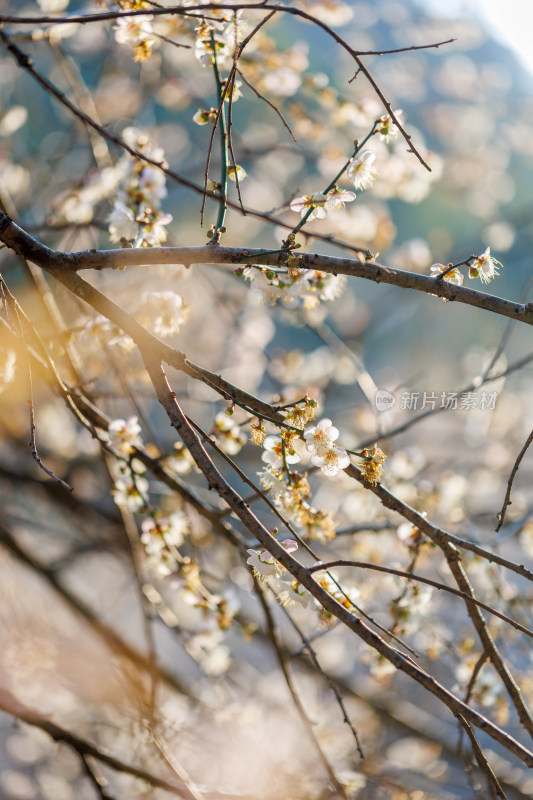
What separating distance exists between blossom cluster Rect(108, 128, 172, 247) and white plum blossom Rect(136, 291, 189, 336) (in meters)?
0.16

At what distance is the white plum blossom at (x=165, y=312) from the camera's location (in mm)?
1793

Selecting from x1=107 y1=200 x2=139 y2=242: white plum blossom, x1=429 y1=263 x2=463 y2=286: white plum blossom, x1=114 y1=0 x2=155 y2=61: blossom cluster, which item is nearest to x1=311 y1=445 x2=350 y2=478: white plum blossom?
x1=429 y1=263 x2=463 y2=286: white plum blossom

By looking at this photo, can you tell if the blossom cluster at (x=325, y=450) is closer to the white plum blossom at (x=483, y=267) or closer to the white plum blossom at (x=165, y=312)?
the white plum blossom at (x=483, y=267)

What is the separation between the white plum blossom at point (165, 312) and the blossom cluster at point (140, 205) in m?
0.16

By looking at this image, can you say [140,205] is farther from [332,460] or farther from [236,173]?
[332,460]

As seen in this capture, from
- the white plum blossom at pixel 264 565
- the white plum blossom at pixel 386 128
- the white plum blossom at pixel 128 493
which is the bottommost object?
the white plum blossom at pixel 264 565

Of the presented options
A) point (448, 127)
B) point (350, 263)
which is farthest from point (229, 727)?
point (448, 127)

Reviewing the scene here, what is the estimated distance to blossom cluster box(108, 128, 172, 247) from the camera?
1.72 metres

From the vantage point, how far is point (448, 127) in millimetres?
9711

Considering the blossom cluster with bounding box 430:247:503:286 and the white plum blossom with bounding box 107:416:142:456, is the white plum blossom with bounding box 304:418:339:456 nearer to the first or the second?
the blossom cluster with bounding box 430:247:503:286

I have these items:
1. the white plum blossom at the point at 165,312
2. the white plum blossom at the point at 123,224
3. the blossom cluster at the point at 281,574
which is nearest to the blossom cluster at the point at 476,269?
the blossom cluster at the point at 281,574

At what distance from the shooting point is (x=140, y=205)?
1.91 meters

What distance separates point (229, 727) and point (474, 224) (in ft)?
32.6

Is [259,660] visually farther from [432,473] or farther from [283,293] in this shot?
[283,293]
